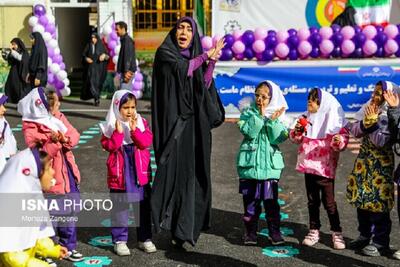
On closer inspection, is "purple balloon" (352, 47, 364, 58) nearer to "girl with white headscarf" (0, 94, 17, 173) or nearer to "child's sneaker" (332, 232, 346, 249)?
"child's sneaker" (332, 232, 346, 249)

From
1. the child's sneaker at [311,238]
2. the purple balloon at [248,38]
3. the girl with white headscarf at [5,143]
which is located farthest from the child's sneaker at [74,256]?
the purple balloon at [248,38]

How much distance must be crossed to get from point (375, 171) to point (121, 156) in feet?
7.33

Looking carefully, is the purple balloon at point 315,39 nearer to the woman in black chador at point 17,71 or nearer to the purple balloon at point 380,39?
the purple balloon at point 380,39

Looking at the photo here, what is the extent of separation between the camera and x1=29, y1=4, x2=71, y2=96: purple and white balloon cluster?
49.1 ft

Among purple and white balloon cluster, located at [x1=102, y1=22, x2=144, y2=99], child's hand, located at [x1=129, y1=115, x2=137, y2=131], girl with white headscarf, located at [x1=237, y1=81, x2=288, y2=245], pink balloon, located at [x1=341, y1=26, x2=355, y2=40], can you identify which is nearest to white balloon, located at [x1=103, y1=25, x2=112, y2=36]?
purple and white balloon cluster, located at [x1=102, y1=22, x2=144, y2=99]

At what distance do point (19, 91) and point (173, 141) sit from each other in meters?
9.70

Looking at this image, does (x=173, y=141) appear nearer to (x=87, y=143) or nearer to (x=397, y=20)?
(x=87, y=143)

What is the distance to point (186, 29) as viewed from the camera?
17.8 feet

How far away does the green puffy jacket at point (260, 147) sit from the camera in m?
5.71

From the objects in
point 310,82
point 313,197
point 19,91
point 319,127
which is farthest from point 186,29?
point 19,91

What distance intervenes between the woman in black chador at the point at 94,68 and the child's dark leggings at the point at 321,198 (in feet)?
30.7

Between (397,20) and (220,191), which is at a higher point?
(397,20)

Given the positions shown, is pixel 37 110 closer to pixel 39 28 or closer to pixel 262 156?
pixel 262 156

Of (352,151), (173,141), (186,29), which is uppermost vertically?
(186,29)
